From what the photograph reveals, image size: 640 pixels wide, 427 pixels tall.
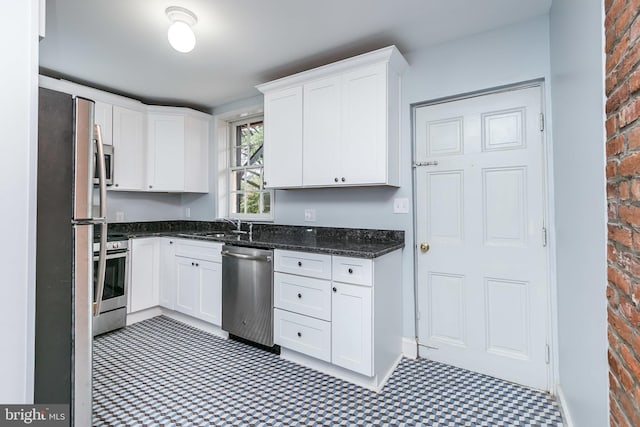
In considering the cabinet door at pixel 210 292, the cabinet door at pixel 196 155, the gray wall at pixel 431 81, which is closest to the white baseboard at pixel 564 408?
the gray wall at pixel 431 81

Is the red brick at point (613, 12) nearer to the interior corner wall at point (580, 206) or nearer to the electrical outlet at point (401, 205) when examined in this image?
the interior corner wall at point (580, 206)

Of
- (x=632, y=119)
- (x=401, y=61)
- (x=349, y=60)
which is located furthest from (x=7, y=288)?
(x=401, y=61)

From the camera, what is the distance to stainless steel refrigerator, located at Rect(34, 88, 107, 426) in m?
1.24

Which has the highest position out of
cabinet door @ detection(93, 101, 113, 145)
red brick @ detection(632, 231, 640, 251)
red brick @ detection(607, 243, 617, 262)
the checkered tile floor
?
cabinet door @ detection(93, 101, 113, 145)

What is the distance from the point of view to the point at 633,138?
32.3 inches

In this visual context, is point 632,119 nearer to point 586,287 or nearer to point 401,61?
point 586,287

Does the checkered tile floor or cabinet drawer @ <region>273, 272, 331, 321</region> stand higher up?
cabinet drawer @ <region>273, 272, 331, 321</region>

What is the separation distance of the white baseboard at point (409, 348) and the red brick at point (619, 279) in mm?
1728

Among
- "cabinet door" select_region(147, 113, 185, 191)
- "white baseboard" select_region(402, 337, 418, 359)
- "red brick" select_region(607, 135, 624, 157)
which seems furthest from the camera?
"cabinet door" select_region(147, 113, 185, 191)

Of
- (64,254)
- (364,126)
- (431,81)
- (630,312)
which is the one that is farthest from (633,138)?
(64,254)

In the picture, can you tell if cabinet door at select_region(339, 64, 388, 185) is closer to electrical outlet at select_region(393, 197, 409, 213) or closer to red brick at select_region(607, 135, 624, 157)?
electrical outlet at select_region(393, 197, 409, 213)

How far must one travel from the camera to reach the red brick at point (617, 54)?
0.85 meters

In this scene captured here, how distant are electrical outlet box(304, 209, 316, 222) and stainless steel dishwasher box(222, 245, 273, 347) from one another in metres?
0.71

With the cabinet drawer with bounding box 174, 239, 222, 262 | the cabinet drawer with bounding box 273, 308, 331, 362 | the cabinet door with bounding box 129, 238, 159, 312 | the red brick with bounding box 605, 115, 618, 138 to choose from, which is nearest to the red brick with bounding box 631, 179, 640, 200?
the red brick with bounding box 605, 115, 618, 138
